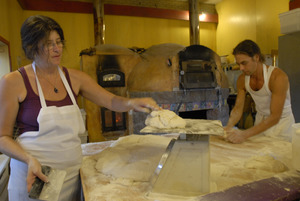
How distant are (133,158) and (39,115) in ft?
1.70

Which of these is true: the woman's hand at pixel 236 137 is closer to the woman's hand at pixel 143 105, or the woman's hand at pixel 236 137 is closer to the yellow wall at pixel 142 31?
the woman's hand at pixel 143 105

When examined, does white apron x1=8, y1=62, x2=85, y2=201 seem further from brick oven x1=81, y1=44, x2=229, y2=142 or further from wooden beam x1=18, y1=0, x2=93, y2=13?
wooden beam x1=18, y1=0, x2=93, y2=13

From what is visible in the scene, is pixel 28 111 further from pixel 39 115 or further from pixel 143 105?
pixel 143 105

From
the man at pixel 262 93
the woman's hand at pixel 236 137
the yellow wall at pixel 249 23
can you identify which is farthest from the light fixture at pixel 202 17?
the woman's hand at pixel 236 137

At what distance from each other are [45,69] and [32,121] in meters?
0.29

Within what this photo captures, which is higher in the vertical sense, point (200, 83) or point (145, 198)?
point (200, 83)

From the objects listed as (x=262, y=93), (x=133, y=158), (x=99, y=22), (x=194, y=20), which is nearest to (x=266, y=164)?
(x=133, y=158)

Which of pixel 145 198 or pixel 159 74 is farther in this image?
pixel 159 74

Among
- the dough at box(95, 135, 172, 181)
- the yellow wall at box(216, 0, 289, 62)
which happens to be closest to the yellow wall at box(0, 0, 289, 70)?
the yellow wall at box(216, 0, 289, 62)

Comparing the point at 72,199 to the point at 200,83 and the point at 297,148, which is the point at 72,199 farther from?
the point at 200,83

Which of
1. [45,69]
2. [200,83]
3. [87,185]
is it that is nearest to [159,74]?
[200,83]

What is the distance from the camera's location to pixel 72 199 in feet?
3.78

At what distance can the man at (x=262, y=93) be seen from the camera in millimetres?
1535

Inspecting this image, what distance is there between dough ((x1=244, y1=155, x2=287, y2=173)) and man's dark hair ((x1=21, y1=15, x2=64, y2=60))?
3.92ft
